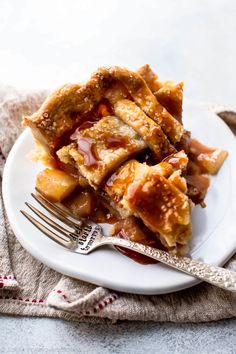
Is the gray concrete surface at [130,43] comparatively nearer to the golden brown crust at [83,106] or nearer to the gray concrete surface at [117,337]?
the golden brown crust at [83,106]

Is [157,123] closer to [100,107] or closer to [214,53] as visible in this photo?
[100,107]

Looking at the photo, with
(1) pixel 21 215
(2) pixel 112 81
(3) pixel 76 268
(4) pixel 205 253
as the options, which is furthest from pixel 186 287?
(2) pixel 112 81

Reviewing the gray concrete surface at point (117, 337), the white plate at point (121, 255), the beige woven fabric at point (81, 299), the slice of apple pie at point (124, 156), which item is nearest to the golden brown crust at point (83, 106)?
the slice of apple pie at point (124, 156)

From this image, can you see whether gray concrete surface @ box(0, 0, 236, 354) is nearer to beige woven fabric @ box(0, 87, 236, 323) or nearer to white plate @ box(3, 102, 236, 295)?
white plate @ box(3, 102, 236, 295)

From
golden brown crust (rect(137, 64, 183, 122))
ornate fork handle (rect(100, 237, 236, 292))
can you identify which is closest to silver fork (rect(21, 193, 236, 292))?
ornate fork handle (rect(100, 237, 236, 292))

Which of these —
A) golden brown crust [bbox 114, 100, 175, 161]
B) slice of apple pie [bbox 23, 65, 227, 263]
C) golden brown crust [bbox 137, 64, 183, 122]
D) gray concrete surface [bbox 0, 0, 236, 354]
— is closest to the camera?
slice of apple pie [bbox 23, 65, 227, 263]

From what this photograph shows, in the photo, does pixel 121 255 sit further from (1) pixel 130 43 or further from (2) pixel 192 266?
(1) pixel 130 43
